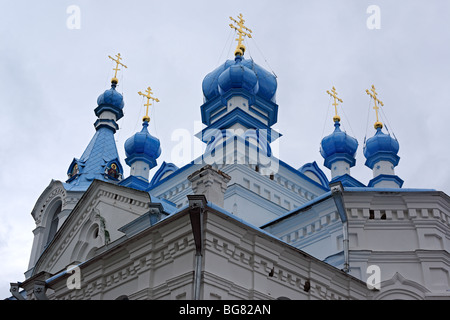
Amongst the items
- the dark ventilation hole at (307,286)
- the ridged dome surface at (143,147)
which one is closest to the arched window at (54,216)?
the ridged dome surface at (143,147)

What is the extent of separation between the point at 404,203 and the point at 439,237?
32.4 inches

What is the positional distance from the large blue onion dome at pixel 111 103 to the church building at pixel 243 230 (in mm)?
4032

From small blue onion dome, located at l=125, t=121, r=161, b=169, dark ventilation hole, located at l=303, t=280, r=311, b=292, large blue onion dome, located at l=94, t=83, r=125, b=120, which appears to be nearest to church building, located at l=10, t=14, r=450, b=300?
dark ventilation hole, located at l=303, t=280, r=311, b=292

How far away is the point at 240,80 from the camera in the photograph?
2011cm

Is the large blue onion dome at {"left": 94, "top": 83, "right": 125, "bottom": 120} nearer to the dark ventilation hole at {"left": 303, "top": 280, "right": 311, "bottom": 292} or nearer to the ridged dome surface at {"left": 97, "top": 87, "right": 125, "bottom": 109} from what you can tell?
the ridged dome surface at {"left": 97, "top": 87, "right": 125, "bottom": 109}

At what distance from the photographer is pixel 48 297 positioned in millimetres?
10422

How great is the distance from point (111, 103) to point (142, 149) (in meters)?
2.93

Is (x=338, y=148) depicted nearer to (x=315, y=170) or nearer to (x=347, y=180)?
(x=347, y=180)

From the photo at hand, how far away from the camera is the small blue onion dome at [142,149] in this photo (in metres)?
22.9

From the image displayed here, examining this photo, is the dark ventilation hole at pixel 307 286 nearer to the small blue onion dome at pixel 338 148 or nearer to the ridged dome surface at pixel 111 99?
the small blue onion dome at pixel 338 148

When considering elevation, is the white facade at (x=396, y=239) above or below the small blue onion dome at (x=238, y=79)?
below
